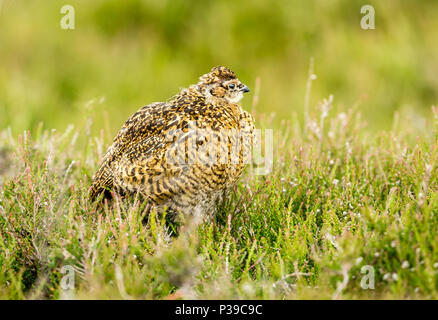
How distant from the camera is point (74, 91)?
894 cm

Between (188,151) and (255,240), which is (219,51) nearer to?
(188,151)

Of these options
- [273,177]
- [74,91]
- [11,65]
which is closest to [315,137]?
[273,177]

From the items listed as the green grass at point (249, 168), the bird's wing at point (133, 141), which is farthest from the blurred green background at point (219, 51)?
the bird's wing at point (133, 141)

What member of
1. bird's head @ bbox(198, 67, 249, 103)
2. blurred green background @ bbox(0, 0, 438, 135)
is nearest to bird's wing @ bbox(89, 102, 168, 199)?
bird's head @ bbox(198, 67, 249, 103)

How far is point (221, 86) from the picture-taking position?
3949mm

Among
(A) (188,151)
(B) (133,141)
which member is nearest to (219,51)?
(B) (133,141)

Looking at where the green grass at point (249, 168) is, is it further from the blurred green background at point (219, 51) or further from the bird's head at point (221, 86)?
the bird's head at point (221, 86)

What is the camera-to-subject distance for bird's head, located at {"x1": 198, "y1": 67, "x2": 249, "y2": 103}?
394 centimetres

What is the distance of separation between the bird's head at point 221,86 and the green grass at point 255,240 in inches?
27.3

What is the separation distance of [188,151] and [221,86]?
0.67 m

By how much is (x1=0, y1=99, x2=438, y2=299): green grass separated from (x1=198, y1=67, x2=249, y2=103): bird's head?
0.69 meters

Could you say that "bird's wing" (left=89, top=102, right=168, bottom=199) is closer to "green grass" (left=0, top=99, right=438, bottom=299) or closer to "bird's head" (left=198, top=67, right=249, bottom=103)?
"green grass" (left=0, top=99, right=438, bottom=299)
